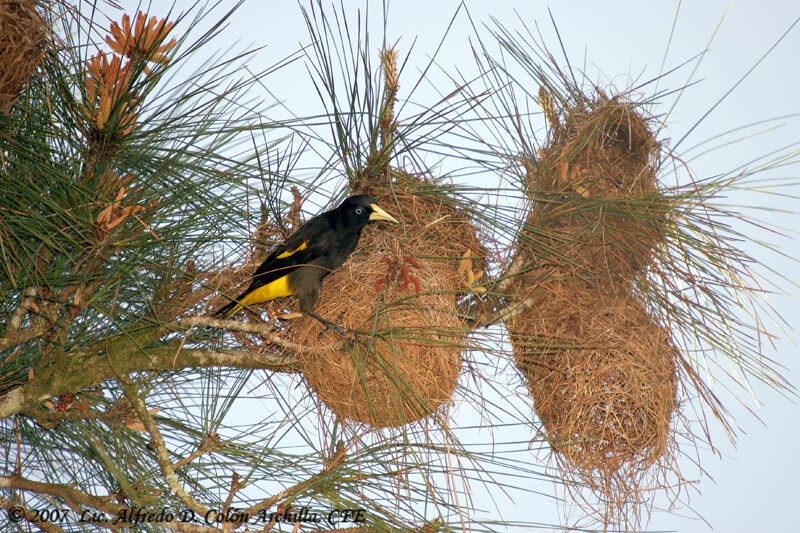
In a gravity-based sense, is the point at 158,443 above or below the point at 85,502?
above

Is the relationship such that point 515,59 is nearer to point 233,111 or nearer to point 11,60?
point 233,111

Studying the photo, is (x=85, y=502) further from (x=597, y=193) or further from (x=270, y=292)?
(x=597, y=193)

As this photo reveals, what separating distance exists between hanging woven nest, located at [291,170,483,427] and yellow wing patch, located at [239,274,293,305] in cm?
11

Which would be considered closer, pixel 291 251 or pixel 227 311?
pixel 291 251

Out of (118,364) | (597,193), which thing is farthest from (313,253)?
(597,193)

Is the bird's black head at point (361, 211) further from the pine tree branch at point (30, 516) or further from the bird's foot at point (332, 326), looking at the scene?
the pine tree branch at point (30, 516)

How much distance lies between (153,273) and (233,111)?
604mm

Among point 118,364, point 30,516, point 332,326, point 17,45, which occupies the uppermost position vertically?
point 17,45

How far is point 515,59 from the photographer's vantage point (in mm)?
2748

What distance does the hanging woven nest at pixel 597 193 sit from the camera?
2.38 metres

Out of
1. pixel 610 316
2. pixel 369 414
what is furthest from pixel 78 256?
pixel 610 316

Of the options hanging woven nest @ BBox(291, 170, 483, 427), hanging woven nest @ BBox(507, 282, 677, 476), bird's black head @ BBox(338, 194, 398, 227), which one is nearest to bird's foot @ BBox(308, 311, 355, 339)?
hanging woven nest @ BBox(291, 170, 483, 427)

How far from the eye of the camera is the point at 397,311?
85.8 inches

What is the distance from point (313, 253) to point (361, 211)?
0.67 feet
